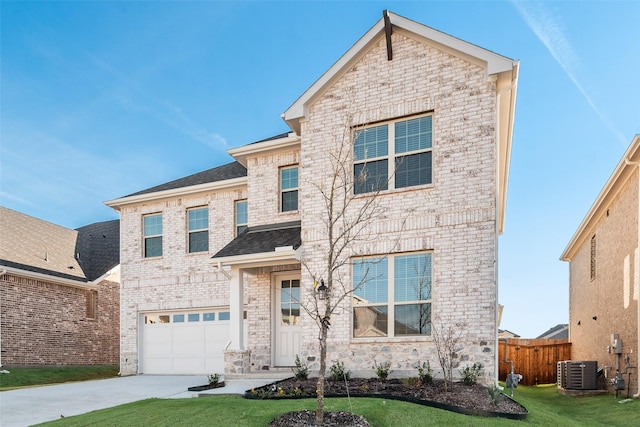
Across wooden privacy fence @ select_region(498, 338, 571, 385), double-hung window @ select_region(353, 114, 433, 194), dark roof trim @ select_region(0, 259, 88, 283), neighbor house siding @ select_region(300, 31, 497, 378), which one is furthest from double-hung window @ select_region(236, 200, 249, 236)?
wooden privacy fence @ select_region(498, 338, 571, 385)

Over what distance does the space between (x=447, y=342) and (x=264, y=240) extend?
5286mm

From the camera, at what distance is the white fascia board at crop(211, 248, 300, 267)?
1113cm

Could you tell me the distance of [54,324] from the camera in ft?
57.1

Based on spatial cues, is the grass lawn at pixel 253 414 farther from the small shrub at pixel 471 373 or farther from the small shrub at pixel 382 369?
the small shrub at pixel 382 369

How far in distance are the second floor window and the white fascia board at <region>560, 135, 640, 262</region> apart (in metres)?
8.25

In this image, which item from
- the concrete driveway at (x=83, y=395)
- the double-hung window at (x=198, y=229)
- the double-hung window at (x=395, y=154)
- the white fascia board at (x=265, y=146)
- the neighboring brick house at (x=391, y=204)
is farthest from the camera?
the double-hung window at (x=198, y=229)

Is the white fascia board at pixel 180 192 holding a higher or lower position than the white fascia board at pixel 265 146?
lower

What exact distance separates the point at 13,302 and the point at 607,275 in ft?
63.2

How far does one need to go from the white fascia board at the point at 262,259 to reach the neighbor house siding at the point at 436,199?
1.81 ft

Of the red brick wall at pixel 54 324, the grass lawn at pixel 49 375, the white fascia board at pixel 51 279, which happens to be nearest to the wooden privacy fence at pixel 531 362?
the grass lawn at pixel 49 375

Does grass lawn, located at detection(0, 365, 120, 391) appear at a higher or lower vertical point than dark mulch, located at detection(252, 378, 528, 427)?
lower

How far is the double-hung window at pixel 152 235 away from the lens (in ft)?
53.7

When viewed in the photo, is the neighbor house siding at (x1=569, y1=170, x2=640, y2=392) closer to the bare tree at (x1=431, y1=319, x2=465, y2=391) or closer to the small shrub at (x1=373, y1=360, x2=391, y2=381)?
the bare tree at (x1=431, y1=319, x2=465, y2=391)

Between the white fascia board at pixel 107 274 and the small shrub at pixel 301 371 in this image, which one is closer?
the small shrub at pixel 301 371
